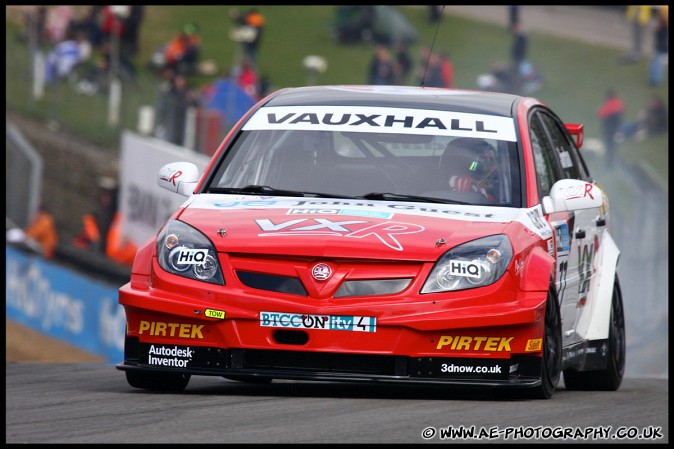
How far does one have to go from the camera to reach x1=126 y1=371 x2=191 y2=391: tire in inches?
278

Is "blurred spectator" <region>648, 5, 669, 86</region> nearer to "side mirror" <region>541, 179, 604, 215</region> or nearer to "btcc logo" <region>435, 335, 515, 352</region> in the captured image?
"side mirror" <region>541, 179, 604, 215</region>

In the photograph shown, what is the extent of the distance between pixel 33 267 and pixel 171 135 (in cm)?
347

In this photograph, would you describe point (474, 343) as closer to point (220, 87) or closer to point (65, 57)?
point (220, 87)

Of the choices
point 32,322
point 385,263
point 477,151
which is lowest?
point 32,322

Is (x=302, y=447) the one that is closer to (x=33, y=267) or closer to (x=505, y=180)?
(x=505, y=180)

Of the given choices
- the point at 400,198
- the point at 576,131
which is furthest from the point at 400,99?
the point at 576,131

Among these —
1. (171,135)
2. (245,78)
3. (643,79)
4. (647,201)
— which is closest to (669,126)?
(643,79)

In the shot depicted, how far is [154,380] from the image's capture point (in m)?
7.06

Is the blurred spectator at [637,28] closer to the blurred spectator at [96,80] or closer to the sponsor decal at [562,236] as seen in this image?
the blurred spectator at [96,80]

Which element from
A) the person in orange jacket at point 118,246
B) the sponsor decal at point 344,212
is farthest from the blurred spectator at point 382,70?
the sponsor decal at point 344,212

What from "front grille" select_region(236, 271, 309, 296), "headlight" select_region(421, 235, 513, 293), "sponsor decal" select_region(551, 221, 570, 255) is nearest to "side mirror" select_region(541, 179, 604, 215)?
"sponsor decal" select_region(551, 221, 570, 255)

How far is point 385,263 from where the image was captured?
6.57m

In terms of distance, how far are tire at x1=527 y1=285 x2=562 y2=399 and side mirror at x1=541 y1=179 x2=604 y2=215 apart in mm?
542

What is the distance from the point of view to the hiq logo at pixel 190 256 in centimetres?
675
